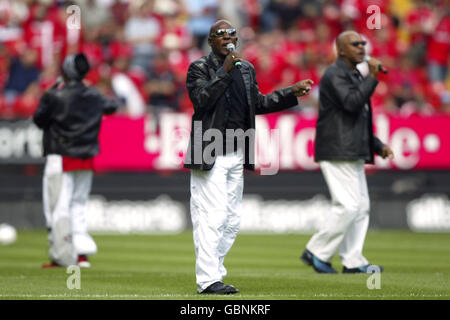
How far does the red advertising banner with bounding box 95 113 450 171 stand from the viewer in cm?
2042

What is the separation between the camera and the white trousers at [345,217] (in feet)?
39.0

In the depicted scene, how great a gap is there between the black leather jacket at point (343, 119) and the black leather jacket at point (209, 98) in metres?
2.23

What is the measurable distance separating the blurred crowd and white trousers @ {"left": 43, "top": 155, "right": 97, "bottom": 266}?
25.2 ft

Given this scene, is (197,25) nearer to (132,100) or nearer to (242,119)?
(132,100)

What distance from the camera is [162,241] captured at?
1838 cm

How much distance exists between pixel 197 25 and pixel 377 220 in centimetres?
810

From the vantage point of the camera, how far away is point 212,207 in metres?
9.34

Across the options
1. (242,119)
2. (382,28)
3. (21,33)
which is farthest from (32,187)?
(242,119)

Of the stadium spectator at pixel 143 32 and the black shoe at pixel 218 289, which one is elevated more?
the stadium spectator at pixel 143 32

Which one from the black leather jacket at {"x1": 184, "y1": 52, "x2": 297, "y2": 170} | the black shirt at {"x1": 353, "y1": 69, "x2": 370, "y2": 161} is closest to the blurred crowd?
the black shirt at {"x1": 353, "y1": 69, "x2": 370, "y2": 161}

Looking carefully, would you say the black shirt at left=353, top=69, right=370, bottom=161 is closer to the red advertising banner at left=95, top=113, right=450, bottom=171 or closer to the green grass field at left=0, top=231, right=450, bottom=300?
the green grass field at left=0, top=231, right=450, bottom=300

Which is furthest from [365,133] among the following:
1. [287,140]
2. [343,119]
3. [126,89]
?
[126,89]

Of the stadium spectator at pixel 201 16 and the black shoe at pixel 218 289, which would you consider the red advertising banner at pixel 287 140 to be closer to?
the stadium spectator at pixel 201 16

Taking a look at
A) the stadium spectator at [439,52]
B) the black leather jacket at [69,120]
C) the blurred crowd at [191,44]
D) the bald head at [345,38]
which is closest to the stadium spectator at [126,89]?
the blurred crowd at [191,44]
